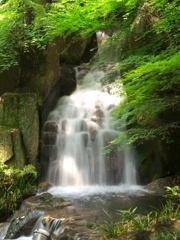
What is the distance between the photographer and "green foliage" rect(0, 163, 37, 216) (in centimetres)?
729

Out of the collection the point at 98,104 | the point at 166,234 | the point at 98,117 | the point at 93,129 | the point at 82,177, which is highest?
the point at 98,104

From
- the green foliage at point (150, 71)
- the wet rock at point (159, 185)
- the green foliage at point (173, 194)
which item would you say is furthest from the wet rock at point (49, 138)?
the green foliage at point (173, 194)

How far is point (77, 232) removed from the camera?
16.1 ft

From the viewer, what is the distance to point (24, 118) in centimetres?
944

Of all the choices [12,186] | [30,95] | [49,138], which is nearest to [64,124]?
[49,138]

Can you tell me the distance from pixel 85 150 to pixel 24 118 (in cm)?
294

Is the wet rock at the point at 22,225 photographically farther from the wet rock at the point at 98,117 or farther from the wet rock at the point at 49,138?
the wet rock at the point at 98,117

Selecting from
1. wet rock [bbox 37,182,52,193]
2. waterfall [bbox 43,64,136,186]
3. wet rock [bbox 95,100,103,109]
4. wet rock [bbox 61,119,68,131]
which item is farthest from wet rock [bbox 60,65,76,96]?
wet rock [bbox 37,182,52,193]

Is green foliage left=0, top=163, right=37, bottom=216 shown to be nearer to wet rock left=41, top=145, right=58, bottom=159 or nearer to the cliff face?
the cliff face

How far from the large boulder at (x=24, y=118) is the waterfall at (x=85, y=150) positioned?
1311 millimetres

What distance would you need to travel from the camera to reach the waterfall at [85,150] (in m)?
9.71

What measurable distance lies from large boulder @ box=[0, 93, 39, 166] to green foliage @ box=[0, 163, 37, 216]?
122 centimetres

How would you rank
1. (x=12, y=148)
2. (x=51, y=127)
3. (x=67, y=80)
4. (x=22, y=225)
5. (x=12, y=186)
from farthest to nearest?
(x=67, y=80)
(x=51, y=127)
(x=12, y=148)
(x=12, y=186)
(x=22, y=225)

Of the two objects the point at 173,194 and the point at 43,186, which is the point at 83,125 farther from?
the point at 173,194
